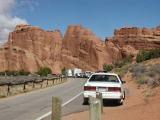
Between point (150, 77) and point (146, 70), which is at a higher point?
point (146, 70)

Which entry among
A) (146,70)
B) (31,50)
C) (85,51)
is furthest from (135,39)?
(146,70)

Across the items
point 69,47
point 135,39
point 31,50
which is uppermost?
point 135,39

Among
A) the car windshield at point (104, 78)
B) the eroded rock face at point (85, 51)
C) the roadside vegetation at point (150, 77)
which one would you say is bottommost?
the car windshield at point (104, 78)

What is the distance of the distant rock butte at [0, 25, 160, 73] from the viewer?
174 metres

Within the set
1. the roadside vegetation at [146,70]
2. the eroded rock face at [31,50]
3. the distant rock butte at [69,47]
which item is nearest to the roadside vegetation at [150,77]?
the roadside vegetation at [146,70]

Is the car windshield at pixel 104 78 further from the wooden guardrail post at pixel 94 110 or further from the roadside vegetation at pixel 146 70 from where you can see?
the wooden guardrail post at pixel 94 110

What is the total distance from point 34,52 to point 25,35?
927cm

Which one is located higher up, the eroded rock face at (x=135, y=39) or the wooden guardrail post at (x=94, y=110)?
the eroded rock face at (x=135, y=39)

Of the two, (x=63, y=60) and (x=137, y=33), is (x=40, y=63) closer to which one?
(x=63, y=60)

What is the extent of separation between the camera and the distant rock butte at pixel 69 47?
570 feet

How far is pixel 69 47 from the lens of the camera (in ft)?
617

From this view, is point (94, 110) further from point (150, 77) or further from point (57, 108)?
point (150, 77)

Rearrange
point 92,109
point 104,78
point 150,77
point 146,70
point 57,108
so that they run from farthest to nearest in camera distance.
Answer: point 146,70, point 150,77, point 104,78, point 57,108, point 92,109

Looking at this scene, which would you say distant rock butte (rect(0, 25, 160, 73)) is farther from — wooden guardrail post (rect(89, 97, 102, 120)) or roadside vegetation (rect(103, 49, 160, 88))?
wooden guardrail post (rect(89, 97, 102, 120))
